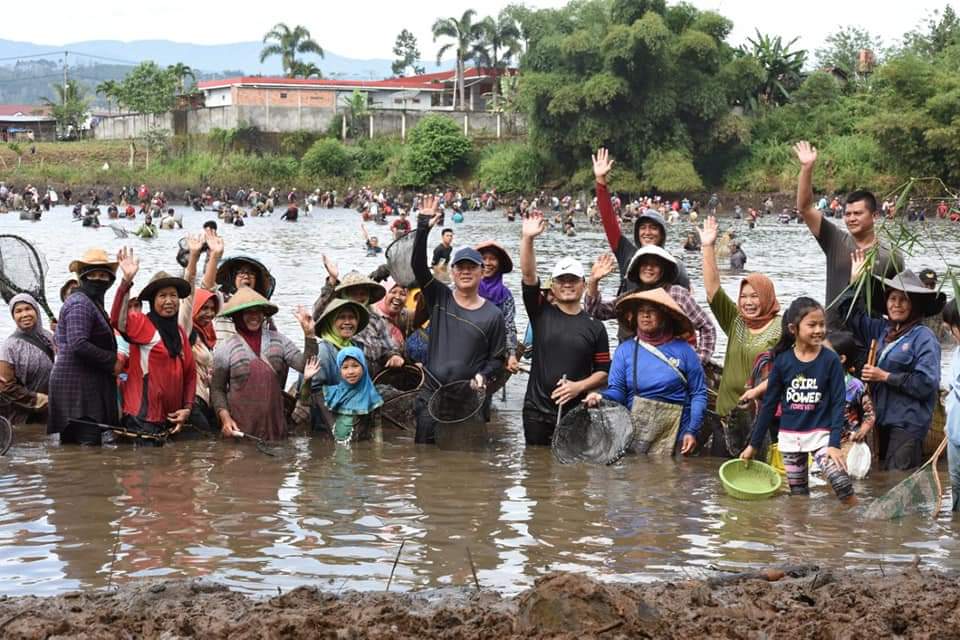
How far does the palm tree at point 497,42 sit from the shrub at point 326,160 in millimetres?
13096

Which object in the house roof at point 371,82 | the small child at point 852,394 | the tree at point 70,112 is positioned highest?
the house roof at point 371,82

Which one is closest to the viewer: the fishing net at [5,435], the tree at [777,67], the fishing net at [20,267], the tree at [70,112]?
the fishing net at [5,435]

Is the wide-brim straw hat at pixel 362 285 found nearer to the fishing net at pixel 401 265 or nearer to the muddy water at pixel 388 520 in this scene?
the fishing net at pixel 401 265

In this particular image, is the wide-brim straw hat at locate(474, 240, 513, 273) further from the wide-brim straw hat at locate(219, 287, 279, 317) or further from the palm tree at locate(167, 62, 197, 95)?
the palm tree at locate(167, 62, 197, 95)

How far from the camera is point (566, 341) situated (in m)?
8.52

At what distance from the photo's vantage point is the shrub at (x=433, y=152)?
268 ft

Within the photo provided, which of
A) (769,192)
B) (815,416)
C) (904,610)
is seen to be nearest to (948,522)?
(815,416)


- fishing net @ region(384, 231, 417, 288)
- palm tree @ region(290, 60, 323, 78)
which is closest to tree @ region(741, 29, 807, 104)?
palm tree @ region(290, 60, 323, 78)

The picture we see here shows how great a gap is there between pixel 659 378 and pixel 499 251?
6.70 ft

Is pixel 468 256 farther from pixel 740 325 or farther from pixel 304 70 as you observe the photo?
pixel 304 70

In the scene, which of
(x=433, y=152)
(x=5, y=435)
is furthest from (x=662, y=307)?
(x=433, y=152)

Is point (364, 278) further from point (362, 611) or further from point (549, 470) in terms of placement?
point (362, 611)

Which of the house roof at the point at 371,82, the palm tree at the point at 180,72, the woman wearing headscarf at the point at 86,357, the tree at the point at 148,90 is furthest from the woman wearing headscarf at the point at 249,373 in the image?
the palm tree at the point at 180,72

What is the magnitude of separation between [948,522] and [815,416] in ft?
2.93
